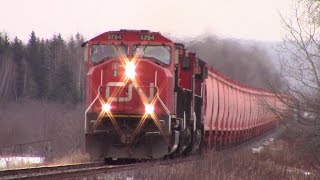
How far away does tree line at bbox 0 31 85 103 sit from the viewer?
68.3 metres

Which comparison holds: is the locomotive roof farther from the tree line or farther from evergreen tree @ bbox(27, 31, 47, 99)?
evergreen tree @ bbox(27, 31, 47, 99)

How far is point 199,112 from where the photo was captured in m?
19.4

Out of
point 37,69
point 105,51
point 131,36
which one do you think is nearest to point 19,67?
point 37,69

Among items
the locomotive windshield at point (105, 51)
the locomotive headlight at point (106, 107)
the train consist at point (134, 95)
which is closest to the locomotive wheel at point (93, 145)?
the train consist at point (134, 95)

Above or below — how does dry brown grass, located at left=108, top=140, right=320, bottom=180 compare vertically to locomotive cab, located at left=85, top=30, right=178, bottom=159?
below

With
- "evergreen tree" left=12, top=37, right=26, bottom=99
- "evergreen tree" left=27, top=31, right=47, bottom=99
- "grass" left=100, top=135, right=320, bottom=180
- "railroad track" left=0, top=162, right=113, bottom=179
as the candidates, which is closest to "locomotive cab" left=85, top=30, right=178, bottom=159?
"railroad track" left=0, top=162, right=113, bottom=179

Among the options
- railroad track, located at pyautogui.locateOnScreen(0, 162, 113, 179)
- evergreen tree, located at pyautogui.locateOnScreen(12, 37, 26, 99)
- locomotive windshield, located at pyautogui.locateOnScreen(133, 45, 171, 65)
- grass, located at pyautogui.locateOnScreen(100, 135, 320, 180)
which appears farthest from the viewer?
evergreen tree, located at pyautogui.locateOnScreen(12, 37, 26, 99)

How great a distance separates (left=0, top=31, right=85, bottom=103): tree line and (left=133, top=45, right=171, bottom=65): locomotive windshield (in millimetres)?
50667

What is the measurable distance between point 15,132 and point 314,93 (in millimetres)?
39013

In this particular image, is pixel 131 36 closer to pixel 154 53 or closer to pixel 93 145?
pixel 154 53

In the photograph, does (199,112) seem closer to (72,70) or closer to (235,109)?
(235,109)

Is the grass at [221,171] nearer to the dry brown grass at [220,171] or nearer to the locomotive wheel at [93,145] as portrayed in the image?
the dry brown grass at [220,171]

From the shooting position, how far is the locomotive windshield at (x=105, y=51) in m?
15.2

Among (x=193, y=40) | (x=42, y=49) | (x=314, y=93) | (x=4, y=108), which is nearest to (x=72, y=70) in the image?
(x=42, y=49)
